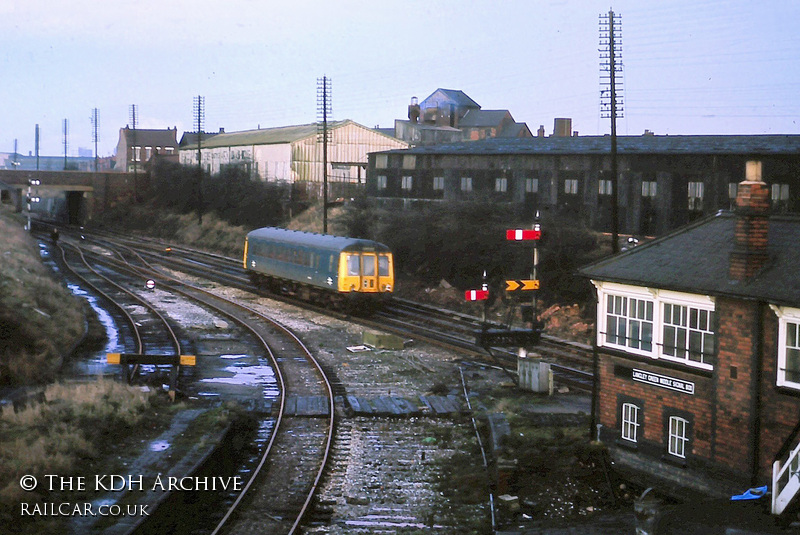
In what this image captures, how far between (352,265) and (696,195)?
1337 cm

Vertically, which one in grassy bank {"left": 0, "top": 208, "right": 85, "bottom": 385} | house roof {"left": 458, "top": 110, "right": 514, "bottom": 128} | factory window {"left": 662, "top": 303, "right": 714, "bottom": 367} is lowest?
grassy bank {"left": 0, "top": 208, "right": 85, "bottom": 385}

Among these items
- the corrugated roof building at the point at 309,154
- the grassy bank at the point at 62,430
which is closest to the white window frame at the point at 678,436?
Result: the grassy bank at the point at 62,430

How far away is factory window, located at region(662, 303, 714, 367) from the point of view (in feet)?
40.4

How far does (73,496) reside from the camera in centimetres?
1114

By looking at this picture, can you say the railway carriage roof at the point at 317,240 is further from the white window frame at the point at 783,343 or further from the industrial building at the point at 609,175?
the white window frame at the point at 783,343

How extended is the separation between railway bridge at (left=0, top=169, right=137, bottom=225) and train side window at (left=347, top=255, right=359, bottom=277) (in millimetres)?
46121

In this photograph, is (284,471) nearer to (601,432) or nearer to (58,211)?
(601,432)

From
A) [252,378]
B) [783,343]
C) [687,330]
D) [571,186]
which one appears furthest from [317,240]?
[783,343]

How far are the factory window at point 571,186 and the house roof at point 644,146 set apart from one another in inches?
46.5

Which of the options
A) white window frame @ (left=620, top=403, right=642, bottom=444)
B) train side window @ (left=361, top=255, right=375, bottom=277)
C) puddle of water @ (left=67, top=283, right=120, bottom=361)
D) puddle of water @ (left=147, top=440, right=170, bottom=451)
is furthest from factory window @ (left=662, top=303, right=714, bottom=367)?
train side window @ (left=361, top=255, right=375, bottom=277)

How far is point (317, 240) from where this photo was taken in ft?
101

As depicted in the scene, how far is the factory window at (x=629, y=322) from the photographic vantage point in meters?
13.3

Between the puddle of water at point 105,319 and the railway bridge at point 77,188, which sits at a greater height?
the railway bridge at point 77,188

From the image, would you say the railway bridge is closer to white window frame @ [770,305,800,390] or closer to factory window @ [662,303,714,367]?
factory window @ [662,303,714,367]
